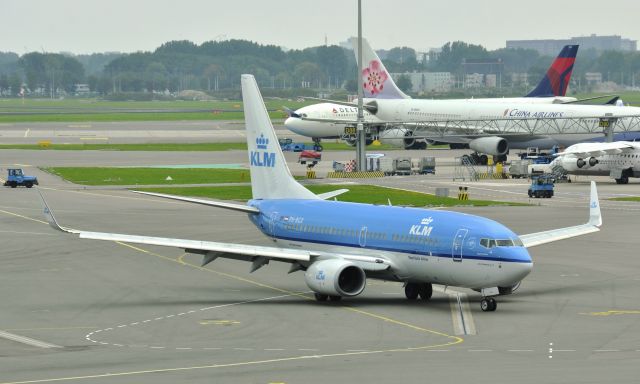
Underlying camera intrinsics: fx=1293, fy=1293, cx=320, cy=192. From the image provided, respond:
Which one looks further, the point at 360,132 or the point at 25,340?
the point at 360,132

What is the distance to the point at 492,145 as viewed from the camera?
142 m

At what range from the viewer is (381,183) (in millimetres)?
115750

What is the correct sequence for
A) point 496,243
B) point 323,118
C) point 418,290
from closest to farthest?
point 496,243, point 418,290, point 323,118

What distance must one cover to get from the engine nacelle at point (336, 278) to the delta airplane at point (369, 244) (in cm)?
4

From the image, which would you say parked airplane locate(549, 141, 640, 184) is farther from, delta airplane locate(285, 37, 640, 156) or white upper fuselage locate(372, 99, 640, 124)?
delta airplane locate(285, 37, 640, 156)

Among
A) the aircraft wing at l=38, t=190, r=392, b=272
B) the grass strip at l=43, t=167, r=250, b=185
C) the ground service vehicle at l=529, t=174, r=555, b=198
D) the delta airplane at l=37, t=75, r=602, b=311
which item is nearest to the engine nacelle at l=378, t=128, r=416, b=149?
the grass strip at l=43, t=167, r=250, b=185

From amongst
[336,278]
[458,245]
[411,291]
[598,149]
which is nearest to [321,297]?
[336,278]

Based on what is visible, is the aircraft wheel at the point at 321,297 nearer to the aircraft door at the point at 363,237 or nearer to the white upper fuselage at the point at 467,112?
the aircraft door at the point at 363,237

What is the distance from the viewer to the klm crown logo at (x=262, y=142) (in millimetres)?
→ 58594

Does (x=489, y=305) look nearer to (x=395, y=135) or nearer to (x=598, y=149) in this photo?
(x=598, y=149)

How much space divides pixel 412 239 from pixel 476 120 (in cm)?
9458

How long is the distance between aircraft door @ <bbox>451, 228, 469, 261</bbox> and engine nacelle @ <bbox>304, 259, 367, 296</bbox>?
4127 millimetres

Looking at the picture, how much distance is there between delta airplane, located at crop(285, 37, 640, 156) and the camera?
14175 cm

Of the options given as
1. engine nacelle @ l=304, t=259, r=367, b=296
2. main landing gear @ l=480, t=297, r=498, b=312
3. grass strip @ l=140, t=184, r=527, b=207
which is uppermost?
engine nacelle @ l=304, t=259, r=367, b=296
